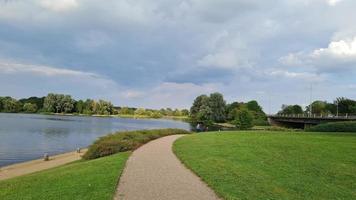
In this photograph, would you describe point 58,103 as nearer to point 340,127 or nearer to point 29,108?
point 29,108

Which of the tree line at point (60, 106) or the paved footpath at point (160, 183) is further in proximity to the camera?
the tree line at point (60, 106)

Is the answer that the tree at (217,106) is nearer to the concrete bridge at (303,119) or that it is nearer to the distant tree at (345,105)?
the concrete bridge at (303,119)

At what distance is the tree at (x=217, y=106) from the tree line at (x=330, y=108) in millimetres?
28656

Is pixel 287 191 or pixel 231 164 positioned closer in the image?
pixel 287 191

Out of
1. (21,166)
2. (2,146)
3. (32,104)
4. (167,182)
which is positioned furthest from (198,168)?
(32,104)

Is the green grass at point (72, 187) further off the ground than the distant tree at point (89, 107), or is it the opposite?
the distant tree at point (89, 107)

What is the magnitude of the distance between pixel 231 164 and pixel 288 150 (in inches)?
274

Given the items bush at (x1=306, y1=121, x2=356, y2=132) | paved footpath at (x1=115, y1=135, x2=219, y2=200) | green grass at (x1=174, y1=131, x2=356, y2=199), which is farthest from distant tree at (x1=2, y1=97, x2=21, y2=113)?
paved footpath at (x1=115, y1=135, x2=219, y2=200)

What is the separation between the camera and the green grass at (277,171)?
1025 cm

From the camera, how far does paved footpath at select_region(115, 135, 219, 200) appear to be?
30.5 ft

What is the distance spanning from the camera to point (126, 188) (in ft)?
33.3

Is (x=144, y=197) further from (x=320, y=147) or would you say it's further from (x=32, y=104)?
(x=32, y=104)

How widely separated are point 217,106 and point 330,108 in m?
40.9

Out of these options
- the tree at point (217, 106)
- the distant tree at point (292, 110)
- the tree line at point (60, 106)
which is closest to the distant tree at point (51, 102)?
the tree line at point (60, 106)
